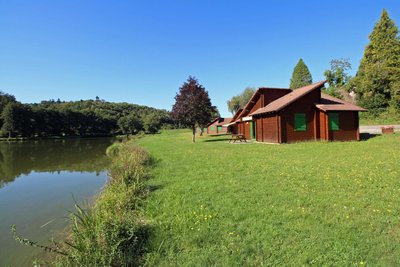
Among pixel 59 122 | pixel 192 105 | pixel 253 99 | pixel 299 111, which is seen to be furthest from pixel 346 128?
pixel 59 122

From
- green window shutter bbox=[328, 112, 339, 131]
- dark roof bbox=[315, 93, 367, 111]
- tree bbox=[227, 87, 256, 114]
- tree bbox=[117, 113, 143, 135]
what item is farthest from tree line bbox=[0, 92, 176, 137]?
green window shutter bbox=[328, 112, 339, 131]

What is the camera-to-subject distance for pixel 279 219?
4.64 meters

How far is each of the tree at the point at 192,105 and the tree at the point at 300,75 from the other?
36184 millimetres

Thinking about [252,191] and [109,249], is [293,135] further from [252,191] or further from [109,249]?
[109,249]

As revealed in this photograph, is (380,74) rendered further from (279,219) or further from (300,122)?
(279,219)

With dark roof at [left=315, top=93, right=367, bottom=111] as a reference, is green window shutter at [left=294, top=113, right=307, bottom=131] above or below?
below

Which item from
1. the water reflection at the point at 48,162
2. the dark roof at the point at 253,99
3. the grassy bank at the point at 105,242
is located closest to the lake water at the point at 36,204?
the water reflection at the point at 48,162

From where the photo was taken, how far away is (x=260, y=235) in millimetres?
4105

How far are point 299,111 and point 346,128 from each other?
11.9ft

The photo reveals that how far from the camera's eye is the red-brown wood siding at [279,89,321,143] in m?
19.5

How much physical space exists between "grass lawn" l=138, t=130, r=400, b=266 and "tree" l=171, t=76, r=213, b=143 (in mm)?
19102

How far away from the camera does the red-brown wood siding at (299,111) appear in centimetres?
1945

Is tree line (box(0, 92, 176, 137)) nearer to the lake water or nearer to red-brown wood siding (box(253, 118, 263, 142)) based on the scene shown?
red-brown wood siding (box(253, 118, 263, 142))

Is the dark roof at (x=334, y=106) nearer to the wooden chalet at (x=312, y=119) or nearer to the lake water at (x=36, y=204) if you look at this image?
the wooden chalet at (x=312, y=119)
